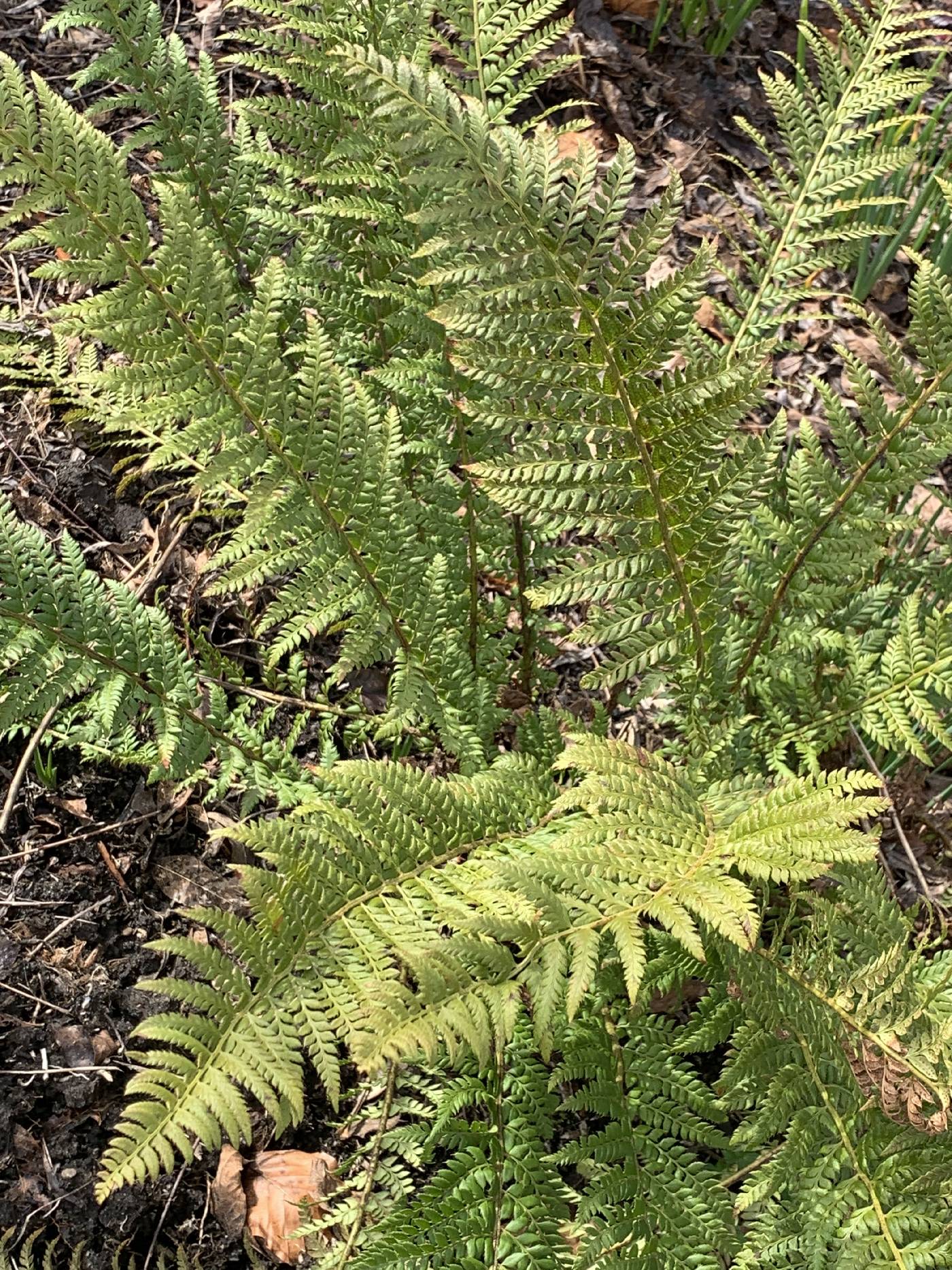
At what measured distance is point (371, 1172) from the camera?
180 centimetres

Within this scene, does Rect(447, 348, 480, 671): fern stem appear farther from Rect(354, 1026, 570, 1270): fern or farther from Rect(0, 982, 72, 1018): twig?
Rect(0, 982, 72, 1018): twig

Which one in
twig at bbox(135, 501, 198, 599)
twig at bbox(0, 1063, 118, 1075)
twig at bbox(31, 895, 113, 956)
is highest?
twig at bbox(135, 501, 198, 599)

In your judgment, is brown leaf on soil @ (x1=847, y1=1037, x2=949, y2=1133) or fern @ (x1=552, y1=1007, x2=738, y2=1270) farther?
fern @ (x1=552, y1=1007, x2=738, y2=1270)

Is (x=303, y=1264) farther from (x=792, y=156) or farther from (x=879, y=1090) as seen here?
(x=792, y=156)

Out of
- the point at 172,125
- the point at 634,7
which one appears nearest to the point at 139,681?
the point at 172,125

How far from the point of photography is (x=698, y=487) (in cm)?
181

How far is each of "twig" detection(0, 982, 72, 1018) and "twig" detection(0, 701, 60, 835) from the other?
1.04 ft

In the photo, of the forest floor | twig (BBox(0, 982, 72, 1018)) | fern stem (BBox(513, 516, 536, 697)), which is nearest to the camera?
the forest floor

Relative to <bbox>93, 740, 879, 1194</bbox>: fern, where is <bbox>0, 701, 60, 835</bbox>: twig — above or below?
below

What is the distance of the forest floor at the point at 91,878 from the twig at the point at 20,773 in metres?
0.03

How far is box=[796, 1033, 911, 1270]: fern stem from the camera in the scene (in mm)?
1535

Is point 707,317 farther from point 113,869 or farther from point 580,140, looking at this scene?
point 113,869

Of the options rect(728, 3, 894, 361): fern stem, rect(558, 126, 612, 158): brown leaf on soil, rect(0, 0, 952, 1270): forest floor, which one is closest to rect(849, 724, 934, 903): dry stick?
rect(0, 0, 952, 1270): forest floor

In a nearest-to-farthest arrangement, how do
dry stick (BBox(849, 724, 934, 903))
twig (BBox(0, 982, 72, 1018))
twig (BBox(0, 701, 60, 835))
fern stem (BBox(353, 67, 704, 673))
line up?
fern stem (BBox(353, 67, 704, 673)) → twig (BBox(0, 982, 72, 1018)) → twig (BBox(0, 701, 60, 835)) → dry stick (BBox(849, 724, 934, 903))
